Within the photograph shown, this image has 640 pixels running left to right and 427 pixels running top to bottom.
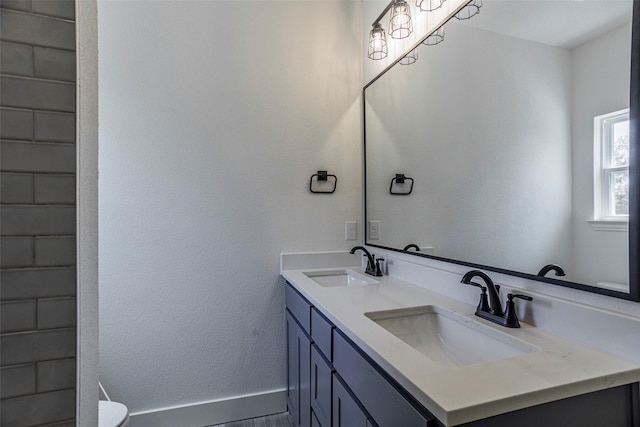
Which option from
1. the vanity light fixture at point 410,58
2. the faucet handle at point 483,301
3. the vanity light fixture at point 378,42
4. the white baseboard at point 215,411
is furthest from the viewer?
the vanity light fixture at point 378,42

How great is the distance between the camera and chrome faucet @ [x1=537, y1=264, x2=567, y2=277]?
100 centimetres

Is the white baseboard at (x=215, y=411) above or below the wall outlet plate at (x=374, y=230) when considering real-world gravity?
below

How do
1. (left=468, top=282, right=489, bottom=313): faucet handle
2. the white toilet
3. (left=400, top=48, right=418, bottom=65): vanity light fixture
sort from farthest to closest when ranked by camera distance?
1. (left=400, top=48, right=418, bottom=65): vanity light fixture
2. the white toilet
3. (left=468, top=282, right=489, bottom=313): faucet handle

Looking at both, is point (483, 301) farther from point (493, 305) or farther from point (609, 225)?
point (609, 225)

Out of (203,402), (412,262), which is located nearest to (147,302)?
(203,402)

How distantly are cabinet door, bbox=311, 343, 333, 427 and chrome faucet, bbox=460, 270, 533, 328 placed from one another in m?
0.59

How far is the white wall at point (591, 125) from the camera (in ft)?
2.82

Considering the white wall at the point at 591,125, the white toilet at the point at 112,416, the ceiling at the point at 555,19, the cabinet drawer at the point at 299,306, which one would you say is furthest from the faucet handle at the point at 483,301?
the white toilet at the point at 112,416

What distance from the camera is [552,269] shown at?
1021 millimetres

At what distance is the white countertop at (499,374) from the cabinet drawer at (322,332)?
0.59ft

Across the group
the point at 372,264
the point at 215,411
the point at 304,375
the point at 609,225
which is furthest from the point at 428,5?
the point at 215,411

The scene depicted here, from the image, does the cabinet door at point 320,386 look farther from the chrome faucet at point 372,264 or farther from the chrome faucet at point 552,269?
the chrome faucet at point 552,269

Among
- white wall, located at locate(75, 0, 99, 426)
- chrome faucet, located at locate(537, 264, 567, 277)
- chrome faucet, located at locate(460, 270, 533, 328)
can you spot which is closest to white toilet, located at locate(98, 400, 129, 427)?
white wall, located at locate(75, 0, 99, 426)

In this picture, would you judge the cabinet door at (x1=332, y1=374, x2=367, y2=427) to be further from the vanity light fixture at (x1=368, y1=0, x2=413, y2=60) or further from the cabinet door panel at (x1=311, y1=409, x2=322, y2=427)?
the vanity light fixture at (x1=368, y1=0, x2=413, y2=60)
